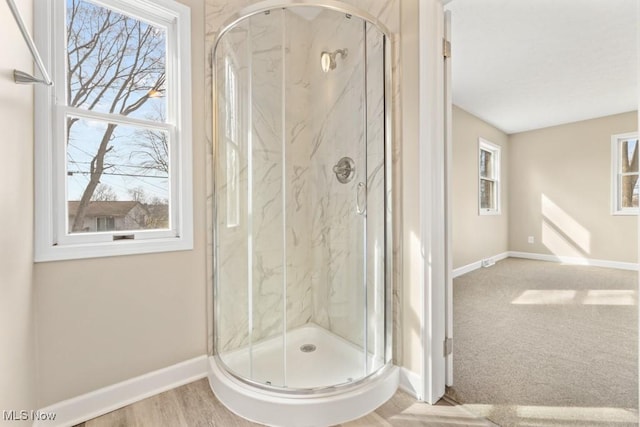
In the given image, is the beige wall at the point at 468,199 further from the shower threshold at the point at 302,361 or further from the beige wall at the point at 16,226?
the beige wall at the point at 16,226

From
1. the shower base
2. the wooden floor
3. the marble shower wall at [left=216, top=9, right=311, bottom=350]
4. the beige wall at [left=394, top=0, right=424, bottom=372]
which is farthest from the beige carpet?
the marble shower wall at [left=216, top=9, right=311, bottom=350]

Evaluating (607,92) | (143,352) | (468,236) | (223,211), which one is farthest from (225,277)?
(607,92)

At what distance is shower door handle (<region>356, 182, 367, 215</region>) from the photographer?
5.99 ft

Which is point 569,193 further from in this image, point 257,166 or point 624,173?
point 257,166

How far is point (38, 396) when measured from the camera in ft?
4.38

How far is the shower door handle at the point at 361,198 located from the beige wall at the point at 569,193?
5.34m

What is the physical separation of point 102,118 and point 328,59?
1.33m

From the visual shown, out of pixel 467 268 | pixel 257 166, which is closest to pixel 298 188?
pixel 257 166

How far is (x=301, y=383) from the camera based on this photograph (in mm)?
1579

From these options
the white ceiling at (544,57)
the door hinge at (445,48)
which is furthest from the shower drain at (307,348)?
the white ceiling at (544,57)

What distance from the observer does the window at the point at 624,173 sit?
474 cm

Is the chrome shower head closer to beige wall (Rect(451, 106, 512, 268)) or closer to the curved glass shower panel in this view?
the curved glass shower panel

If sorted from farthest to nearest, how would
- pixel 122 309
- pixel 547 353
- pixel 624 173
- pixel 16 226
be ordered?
pixel 624 173 → pixel 547 353 → pixel 122 309 → pixel 16 226

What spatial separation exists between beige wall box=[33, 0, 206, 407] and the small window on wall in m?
4.62
